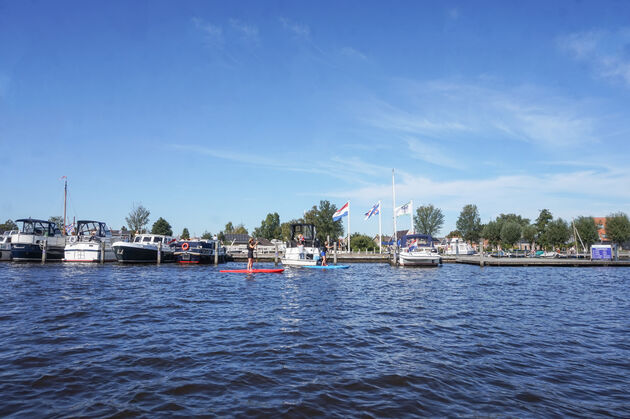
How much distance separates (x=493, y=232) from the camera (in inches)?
3994

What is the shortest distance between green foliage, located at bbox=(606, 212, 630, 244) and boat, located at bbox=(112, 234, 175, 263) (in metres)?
82.5

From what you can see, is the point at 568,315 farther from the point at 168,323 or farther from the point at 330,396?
the point at 168,323

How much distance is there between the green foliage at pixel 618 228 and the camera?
76.9 meters

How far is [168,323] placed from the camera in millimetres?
11094

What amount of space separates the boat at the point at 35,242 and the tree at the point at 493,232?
307 ft

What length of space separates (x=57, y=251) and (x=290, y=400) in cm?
4532

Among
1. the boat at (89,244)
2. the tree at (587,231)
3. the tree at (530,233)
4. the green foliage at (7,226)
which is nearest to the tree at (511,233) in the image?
the tree at (530,233)

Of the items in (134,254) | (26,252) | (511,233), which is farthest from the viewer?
(511,233)

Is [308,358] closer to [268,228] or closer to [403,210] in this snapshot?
[403,210]

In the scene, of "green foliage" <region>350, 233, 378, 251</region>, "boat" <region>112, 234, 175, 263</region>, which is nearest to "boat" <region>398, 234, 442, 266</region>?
"boat" <region>112, 234, 175, 263</region>

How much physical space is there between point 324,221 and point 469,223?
54324 millimetres

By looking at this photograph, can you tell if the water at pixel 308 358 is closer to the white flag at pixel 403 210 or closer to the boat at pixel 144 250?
the boat at pixel 144 250

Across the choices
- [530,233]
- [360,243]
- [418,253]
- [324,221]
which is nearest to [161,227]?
[324,221]

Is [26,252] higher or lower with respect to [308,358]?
higher
